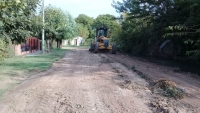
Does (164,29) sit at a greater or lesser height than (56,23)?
lesser

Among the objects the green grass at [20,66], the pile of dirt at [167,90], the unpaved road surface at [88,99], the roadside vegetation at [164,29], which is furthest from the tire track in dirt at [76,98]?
the roadside vegetation at [164,29]

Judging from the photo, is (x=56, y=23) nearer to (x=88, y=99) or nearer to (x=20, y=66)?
(x=20, y=66)

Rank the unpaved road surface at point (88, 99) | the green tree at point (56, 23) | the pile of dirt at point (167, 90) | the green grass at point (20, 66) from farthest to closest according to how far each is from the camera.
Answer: the green tree at point (56, 23), the green grass at point (20, 66), the pile of dirt at point (167, 90), the unpaved road surface at point (88, 99)

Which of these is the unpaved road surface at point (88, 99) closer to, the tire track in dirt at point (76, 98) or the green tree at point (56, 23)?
the tire track in dirt at point (76, 98)

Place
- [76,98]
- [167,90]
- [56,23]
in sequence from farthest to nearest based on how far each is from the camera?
[56,23]
[167,90]
[76,98]

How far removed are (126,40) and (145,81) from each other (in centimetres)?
2841

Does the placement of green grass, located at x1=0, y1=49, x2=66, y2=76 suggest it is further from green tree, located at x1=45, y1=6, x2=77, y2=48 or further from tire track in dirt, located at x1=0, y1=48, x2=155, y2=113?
green tree, located at x1=45, y1=6, x2=77, y2=48

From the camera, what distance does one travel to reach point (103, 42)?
33.5 meters

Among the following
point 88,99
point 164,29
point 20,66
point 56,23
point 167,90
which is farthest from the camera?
point 56,23

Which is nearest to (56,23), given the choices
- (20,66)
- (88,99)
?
(20,66)

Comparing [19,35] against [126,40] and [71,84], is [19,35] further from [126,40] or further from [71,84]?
[126,40]

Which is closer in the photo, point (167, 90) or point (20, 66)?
→ point (167, 90)

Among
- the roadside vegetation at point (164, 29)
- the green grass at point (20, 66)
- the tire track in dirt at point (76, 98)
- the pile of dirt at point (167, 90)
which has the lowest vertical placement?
the green grass at point (20, 66)

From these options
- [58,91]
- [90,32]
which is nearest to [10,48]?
[58,91]
